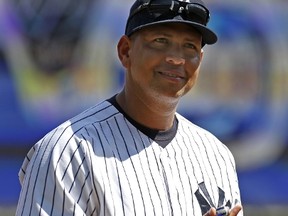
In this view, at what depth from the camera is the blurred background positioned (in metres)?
6.03

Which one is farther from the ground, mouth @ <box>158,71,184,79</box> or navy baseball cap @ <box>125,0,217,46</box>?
navy baseball cap @ <box>125,0,217,46</box>

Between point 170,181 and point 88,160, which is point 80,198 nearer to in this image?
point 88,160

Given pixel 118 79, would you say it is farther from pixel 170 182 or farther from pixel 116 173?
pixel 116 173

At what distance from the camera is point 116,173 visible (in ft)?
8.50

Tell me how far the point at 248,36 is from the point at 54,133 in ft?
13.6

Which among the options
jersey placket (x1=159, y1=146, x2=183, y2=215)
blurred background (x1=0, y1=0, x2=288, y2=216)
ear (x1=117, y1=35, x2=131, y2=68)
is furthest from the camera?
blurred background (x1=0, y1=0, x2=288, y2=216)

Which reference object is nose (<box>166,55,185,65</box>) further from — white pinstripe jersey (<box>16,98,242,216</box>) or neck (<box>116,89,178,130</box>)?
white pinstripe jersey (<box>16,98,242,216</box>)

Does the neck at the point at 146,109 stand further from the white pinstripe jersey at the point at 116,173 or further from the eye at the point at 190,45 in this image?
the eye at the point at 190,45

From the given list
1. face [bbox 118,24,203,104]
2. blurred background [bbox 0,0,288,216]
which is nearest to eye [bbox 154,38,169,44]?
face [bbox 118,24,203,104]

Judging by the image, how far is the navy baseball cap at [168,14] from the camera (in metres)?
2.71

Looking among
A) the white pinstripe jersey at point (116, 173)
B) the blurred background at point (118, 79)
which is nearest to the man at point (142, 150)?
the white pinstripe jersey at point (116, 173)

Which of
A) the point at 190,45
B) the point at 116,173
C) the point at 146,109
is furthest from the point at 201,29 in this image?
the point at 116,173

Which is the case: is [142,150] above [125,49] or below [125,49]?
below

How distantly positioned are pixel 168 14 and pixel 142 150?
47 cm
